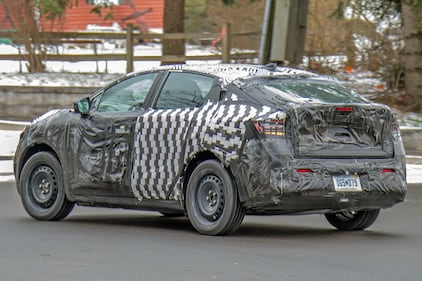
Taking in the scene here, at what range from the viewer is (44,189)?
11859mm

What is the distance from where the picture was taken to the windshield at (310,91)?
402 inches

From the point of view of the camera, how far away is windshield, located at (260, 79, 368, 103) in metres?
10.2

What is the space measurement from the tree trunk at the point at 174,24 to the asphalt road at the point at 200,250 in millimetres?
13765

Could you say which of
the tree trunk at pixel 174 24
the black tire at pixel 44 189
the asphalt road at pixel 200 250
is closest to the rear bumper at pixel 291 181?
the asphalt road at pixel 200 250

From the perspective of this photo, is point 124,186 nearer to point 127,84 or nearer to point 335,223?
point 127,84

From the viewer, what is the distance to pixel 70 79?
1033 inches

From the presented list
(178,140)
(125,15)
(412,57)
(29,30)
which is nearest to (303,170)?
(178,140)

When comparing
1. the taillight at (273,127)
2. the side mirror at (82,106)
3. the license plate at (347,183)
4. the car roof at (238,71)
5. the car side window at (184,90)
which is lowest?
the license plate at (347,183)

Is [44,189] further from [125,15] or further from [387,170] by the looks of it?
[125,15]

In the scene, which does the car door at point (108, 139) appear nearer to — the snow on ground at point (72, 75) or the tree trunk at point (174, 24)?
the snow on ground at point (72, 75)

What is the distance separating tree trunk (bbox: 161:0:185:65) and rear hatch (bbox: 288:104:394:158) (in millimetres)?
15398

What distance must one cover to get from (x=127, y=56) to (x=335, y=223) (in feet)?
50.1

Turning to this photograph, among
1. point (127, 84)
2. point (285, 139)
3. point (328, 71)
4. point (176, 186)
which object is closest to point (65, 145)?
point (127, 84)

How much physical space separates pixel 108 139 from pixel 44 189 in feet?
3.67
